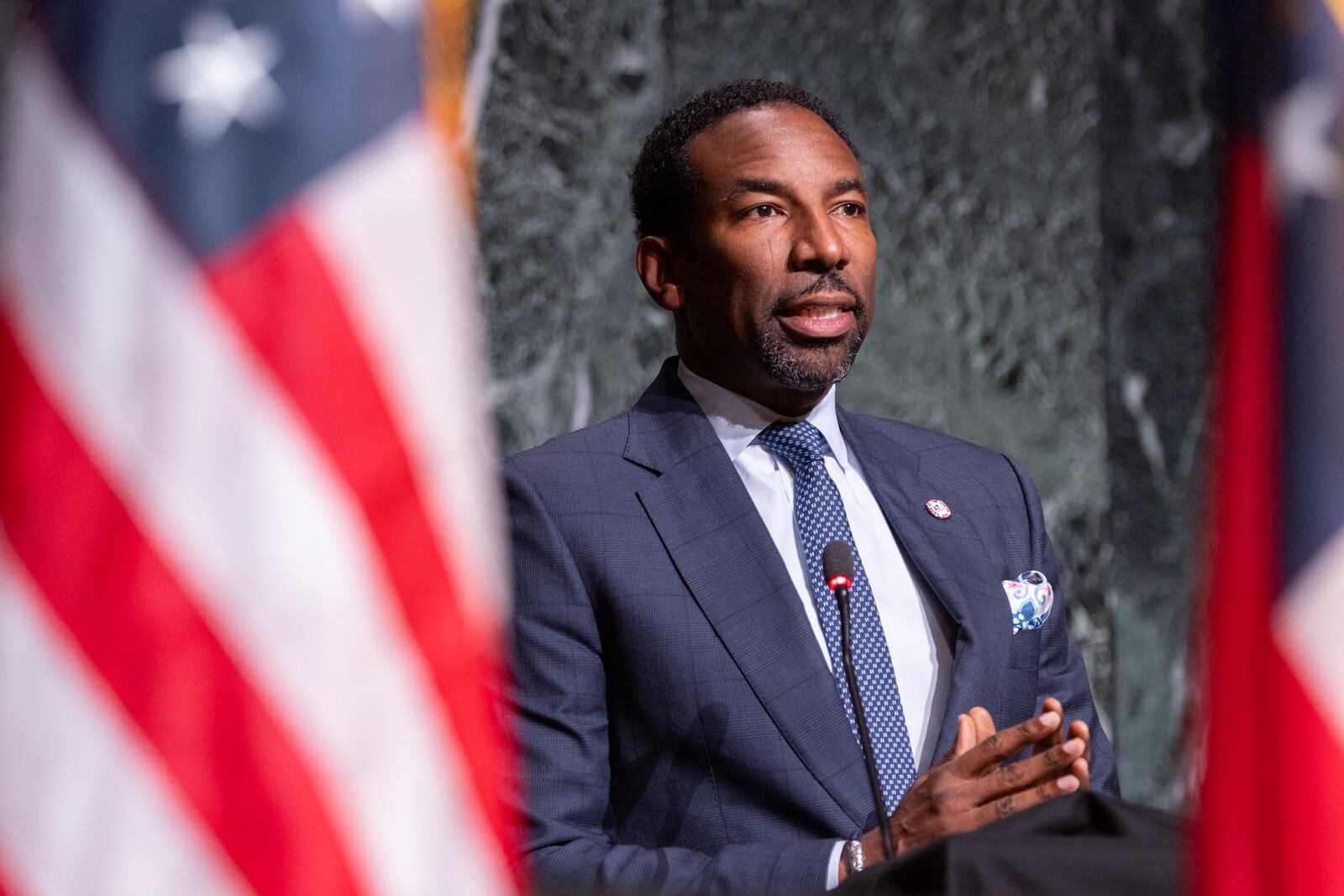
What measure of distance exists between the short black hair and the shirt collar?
0.22 meters

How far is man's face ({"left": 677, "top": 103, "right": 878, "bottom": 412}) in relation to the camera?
2.05 m

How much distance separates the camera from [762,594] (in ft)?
6.33

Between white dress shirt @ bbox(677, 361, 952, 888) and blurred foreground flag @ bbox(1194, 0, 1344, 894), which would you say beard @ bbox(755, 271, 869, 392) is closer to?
white dress shirt @ bbox(677, 361, 952, 888)

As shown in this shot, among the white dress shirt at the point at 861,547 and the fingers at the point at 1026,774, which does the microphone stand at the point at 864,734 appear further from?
the white dress shirt at the point at 861,547

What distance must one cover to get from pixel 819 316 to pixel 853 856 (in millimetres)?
672

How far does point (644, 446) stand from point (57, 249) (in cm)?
120

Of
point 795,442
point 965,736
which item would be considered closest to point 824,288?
point 795,442

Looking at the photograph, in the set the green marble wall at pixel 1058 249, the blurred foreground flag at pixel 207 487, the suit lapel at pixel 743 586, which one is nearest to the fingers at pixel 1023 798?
the suit lapel at pixel 743 586

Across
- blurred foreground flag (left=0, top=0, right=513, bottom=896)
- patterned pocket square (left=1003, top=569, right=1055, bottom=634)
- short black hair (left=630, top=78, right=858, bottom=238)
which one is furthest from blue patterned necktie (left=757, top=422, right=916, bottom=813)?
blurred foreground flag (left=0, top=0, right=513, bottom=896)

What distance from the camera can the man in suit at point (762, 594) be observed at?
1777mm

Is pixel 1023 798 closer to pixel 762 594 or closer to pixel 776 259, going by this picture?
pixel 762 594

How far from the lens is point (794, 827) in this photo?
1.84 metres

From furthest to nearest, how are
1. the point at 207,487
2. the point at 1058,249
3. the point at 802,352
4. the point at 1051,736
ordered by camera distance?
the point at 1058,249, the point at 802,352, the point at 1051,736, the point at 207,487

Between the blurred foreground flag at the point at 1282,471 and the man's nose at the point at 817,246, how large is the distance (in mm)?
1040
